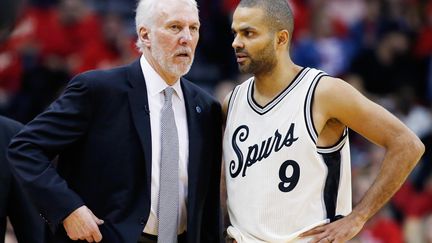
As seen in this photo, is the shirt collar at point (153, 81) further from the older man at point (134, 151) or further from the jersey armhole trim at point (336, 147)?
the jersey armhole trim at point (336, 147)

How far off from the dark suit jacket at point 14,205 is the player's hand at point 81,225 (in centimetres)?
55

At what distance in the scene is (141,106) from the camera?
4621 mm

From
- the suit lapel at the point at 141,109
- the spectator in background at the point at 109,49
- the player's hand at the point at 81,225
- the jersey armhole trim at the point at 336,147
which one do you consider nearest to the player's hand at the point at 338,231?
the jersey armhole trim at the point at 336,147

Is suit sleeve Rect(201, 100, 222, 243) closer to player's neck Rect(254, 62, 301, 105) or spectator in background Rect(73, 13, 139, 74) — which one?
player's neck Rect(254, 62, 301, 105)

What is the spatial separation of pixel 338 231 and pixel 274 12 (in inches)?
45.0

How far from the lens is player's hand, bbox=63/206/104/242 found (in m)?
4.29

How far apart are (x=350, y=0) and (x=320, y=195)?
305 inches

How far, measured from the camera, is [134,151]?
14.9ft

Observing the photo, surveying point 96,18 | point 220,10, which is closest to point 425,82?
point 220,10

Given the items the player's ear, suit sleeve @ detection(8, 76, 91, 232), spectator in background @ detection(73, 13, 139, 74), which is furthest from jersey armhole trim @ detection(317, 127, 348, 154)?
spectator in background @ detection(73, 13, 139, 74)

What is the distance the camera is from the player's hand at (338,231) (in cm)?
428

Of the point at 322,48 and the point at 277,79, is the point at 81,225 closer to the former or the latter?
the point at 277,79

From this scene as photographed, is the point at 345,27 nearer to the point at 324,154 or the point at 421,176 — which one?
the point at 421,176

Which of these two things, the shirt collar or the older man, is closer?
the older man
